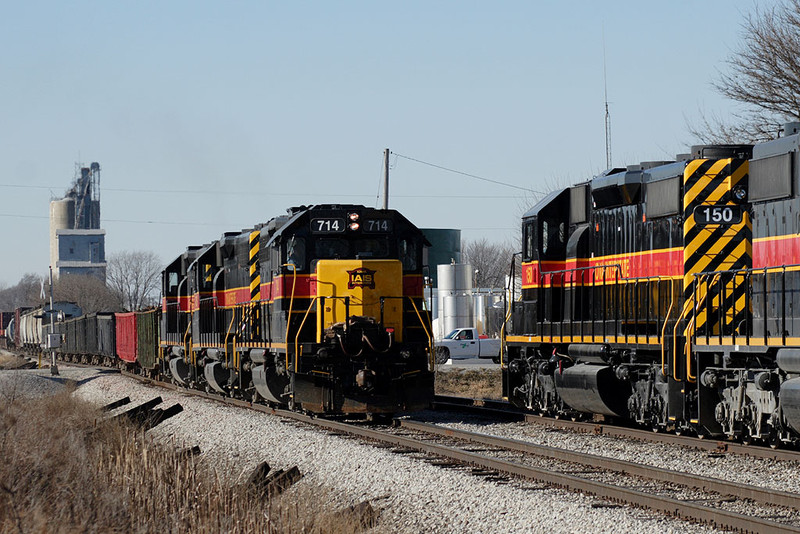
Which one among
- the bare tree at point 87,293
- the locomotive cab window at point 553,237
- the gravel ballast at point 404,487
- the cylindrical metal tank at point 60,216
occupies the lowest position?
the gravel ballast at point 404,487

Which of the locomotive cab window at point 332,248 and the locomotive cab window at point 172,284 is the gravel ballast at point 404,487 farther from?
the locomotive cab window at point 172,284

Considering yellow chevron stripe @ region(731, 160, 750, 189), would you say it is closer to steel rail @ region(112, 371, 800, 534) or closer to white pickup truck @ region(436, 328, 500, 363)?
steel rail @ region(112, 371, 800, 534)

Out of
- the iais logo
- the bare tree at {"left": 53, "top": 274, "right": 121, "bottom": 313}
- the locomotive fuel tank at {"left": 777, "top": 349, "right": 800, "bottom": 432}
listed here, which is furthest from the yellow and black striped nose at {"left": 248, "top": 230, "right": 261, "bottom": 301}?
the bare tree at {"left": 53, "top": 274, "right": 121, "bottom": 313}

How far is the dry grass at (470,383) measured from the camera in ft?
89.7

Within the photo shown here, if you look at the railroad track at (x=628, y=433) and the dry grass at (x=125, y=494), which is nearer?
the dry grass at (x=125, y=494)

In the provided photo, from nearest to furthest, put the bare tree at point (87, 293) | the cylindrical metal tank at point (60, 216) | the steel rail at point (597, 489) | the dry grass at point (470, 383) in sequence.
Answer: the steel rail at point (597, 489), the dry grass at point (470, 383), the bare tree at point (87, 293), the cylindrical metal tank at point (60, 216)

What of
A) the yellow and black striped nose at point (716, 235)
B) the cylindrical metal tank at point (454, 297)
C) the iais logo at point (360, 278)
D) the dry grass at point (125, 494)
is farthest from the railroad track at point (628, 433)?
the cylindrical metal tank at point (454, 297)

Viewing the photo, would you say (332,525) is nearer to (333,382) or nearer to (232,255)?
(333,382)

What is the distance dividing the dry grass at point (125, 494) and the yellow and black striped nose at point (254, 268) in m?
7.23

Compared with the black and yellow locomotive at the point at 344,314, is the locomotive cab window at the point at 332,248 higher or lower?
higher

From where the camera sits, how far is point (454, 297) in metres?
59.7

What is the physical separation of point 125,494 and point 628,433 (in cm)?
739

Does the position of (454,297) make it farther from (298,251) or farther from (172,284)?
(298,251)

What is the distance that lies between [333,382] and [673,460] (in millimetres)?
6265
